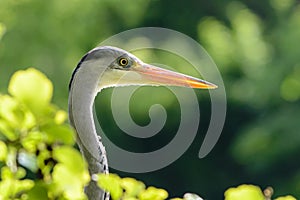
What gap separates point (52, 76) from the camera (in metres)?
8.23

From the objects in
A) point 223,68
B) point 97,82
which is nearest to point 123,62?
point 97,82

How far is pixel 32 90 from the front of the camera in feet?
2.88

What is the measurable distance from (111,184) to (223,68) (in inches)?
306

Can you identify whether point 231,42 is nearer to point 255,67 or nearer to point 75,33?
point 255,67

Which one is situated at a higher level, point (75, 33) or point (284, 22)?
point (284, 22)

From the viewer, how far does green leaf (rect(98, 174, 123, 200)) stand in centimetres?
88

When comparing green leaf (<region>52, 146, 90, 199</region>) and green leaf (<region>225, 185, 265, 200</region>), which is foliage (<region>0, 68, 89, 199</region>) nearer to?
green leaf (<region>52, 146, 90, 199</region>)

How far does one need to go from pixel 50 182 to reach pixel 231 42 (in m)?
7.68

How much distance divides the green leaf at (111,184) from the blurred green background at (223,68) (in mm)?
6716

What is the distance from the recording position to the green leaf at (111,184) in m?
0.88

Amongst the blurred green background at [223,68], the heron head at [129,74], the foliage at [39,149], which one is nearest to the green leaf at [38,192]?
the foliage at [39,149]

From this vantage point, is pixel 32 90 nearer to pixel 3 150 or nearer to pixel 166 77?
pixel 3 150

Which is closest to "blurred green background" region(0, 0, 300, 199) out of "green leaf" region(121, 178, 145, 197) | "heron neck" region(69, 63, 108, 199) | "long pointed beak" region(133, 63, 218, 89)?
"long pointed beak" region(133, 63, 218, 89)

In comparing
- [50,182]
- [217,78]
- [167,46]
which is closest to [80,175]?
[50,182]
